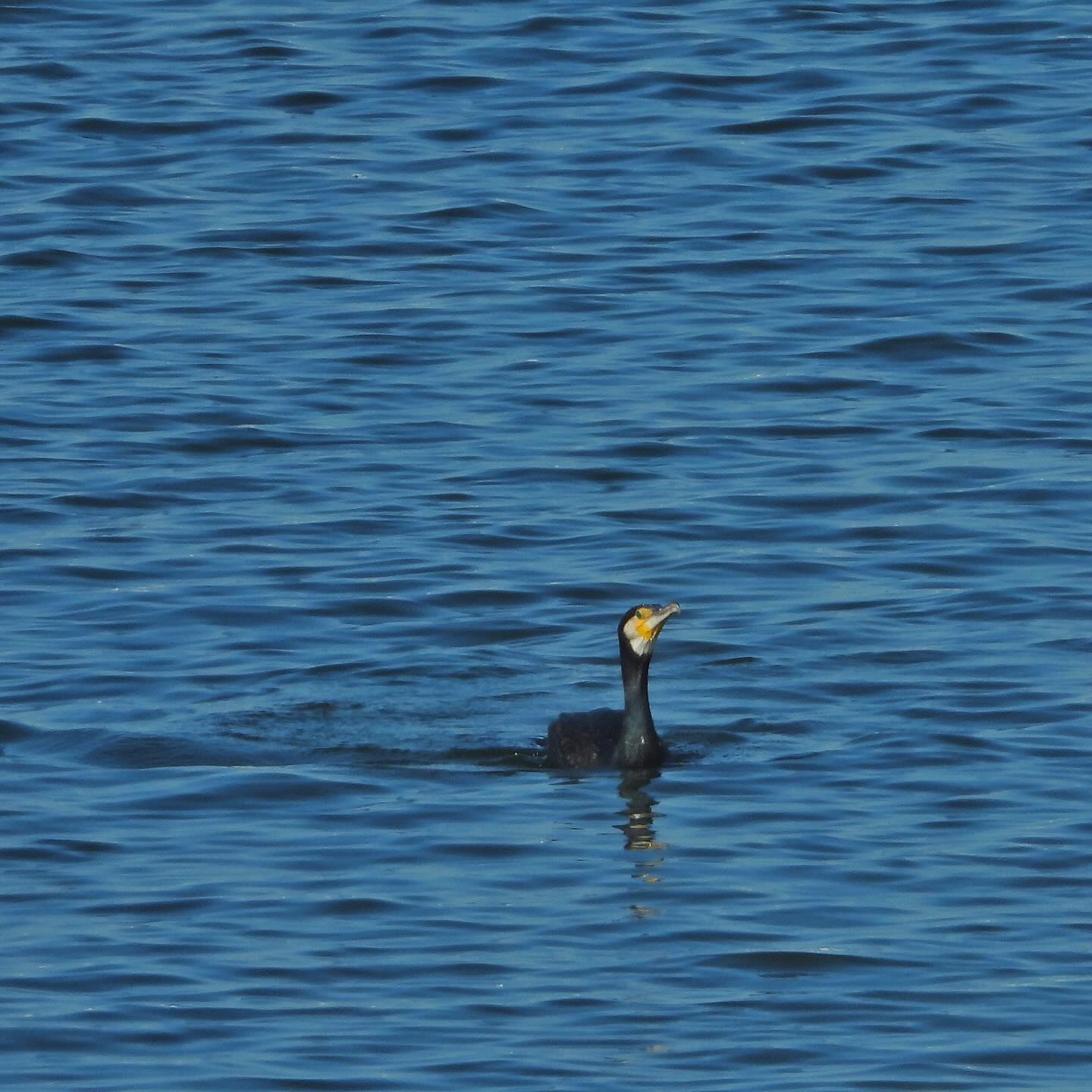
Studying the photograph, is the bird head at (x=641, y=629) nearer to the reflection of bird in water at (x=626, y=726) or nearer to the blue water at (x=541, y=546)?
the reflection of bird in water at (x=626, y=726)

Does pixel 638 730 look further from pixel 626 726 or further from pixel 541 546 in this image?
pixel 541 546

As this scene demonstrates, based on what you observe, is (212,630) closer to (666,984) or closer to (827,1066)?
(666,984)

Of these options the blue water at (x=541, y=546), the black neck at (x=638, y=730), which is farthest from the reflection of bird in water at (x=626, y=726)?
the blue water at (x=541, y=546)

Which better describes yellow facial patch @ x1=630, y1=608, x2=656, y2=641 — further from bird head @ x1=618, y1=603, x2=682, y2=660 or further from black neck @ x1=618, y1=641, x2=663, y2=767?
black neck @ x1=618, y1=641, x2=663, y2=767

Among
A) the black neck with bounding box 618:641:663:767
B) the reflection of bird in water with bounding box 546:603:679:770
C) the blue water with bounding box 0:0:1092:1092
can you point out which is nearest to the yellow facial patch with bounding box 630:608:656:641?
the reflection of bird in water with bounding box 546:603:679:770

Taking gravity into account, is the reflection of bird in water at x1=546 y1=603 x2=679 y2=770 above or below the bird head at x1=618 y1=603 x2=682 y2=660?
below

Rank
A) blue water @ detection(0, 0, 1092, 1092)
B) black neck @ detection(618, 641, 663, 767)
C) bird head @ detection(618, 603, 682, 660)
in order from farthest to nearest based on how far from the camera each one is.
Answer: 1. bird head @ detection(618, 603, 682, 660)
2. black neck @ detection(618, 641, 663, 767)
3. blue water @ detection(0, 0, 1092, 1092)

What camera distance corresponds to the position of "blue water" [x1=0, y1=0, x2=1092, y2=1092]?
11180mm

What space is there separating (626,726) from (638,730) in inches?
2.5

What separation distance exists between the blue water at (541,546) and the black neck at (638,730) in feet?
0.51

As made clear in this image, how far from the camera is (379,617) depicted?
1662 centimetres

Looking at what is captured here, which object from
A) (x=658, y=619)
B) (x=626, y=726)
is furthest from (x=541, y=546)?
(x=626, y=726)

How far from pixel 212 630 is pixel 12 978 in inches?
205

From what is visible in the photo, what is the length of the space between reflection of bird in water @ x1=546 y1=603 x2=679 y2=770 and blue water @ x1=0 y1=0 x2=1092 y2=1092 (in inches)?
5.6
